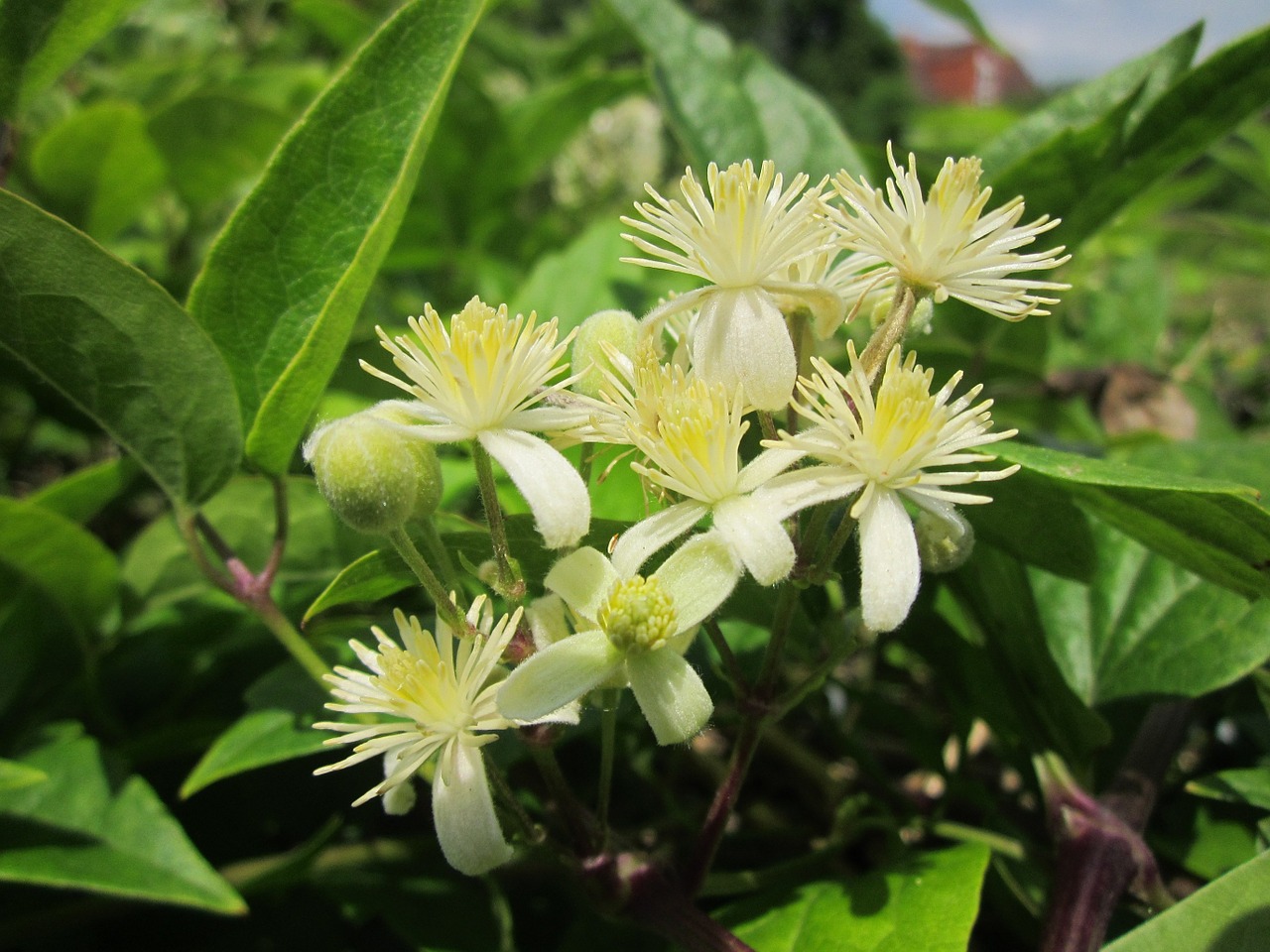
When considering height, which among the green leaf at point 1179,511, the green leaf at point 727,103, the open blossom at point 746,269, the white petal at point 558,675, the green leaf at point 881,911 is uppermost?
the green leaf at point 727,103

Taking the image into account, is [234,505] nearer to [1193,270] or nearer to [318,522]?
[318,522]

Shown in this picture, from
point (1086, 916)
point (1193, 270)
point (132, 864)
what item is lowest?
point (132, 864)

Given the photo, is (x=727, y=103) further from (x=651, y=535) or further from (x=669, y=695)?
(x=669, y=695)

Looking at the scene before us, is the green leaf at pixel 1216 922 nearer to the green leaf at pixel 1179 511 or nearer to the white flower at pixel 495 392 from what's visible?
the green leaf at pixel 1179 511

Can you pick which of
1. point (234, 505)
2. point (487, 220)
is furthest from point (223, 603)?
point (487, 220)

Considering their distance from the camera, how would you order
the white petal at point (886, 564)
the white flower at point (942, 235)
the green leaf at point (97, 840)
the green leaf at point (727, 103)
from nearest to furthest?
1. the white petal at point (886, 564)
2. the white flower at point (942, 235)
3. the green leaf at point (97, 840)
4. the green leaf at point (727, 103)

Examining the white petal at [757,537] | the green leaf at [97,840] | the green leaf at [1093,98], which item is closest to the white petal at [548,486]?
the white petal at [757,537]
